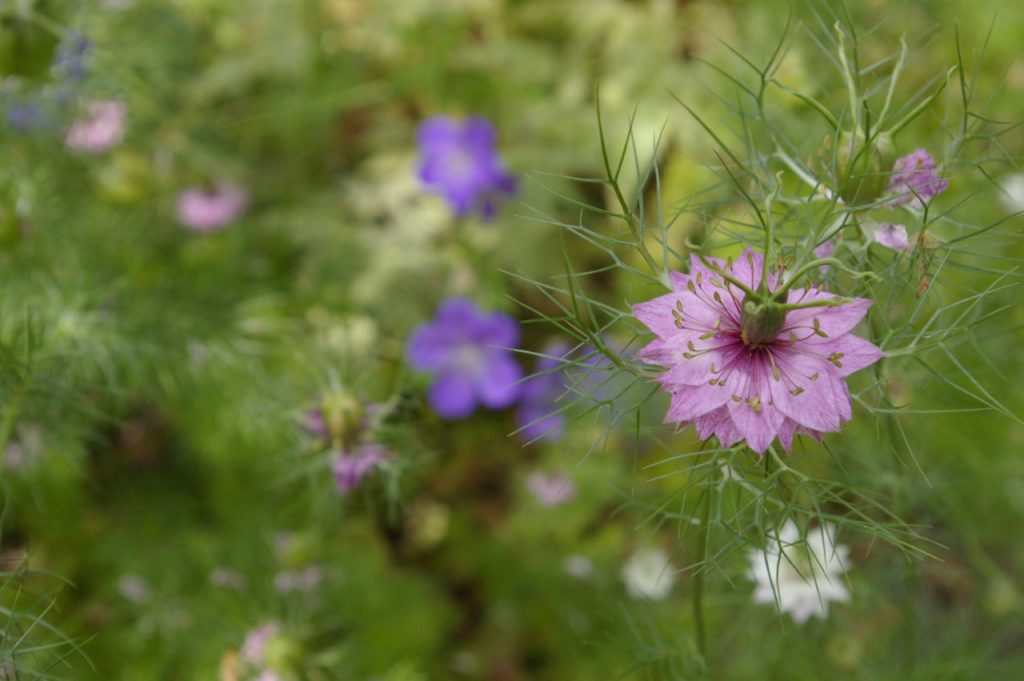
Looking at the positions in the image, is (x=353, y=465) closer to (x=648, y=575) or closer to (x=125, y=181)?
(x=648, y=575)

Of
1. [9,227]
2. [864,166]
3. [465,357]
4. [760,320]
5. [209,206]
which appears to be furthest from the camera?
[209,206]

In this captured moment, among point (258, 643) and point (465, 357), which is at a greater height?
point (258, 643)

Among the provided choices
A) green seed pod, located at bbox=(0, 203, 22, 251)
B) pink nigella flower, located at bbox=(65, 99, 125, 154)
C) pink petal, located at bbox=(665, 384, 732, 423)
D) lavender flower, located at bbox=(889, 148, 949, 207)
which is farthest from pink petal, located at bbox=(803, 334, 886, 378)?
pink nigella flower, located at bbox=(65, 99, 125, 154)

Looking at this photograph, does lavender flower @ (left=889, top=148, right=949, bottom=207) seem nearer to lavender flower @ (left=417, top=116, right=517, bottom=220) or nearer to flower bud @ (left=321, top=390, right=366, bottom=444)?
flower bud @ (left=321, top=390, right=366, bottom=444)

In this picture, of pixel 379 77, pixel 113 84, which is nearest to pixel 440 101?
pixel 379 77

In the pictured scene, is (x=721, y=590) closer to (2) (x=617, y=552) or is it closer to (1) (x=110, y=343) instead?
(2) (x=617, y=552)

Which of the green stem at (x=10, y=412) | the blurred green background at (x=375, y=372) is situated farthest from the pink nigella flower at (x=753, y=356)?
the green stem at (x=10, y=412)

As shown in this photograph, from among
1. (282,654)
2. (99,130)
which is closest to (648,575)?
(282,654)

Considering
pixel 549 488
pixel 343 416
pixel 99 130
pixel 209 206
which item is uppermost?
pixel 99 130
